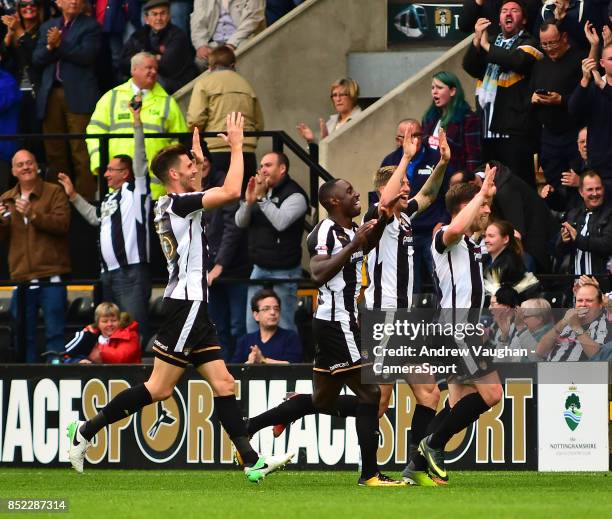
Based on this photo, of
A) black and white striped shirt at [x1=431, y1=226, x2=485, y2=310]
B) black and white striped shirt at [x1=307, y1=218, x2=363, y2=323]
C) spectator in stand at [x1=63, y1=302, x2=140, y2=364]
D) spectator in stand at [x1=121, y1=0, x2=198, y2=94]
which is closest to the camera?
black and white striped shirt at [x1=307, y1=218, x2=363, y2=323]

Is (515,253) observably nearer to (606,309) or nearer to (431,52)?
(606,309)

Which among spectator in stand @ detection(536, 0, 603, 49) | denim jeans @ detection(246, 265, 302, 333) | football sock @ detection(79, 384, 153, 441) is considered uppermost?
spectator in stand @ detection(536, 0, 603, 49)

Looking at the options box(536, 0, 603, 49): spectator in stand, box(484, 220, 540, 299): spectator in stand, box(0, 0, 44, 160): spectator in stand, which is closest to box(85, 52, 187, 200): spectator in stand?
box(0, 0, 44, 160): spectator in stand

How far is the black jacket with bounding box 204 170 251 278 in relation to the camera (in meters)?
15.1

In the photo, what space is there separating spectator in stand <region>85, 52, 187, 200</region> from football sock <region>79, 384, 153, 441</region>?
501 cm

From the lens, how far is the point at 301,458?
1351 cm

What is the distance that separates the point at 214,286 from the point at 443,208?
225 cm

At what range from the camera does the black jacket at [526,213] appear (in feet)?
46.6

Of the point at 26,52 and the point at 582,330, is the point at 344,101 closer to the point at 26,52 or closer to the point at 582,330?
the point at 26,52

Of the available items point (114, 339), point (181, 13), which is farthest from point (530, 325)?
point (181, 13)

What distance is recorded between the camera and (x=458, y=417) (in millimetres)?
10828

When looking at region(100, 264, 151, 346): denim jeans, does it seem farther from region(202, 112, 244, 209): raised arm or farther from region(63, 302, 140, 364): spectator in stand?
region(202, 112, 244, 209): raised arm

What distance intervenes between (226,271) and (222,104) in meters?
1.88

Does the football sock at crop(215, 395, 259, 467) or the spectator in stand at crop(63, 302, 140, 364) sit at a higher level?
the spectator in stand at crop(63, 302, 140, 364)
